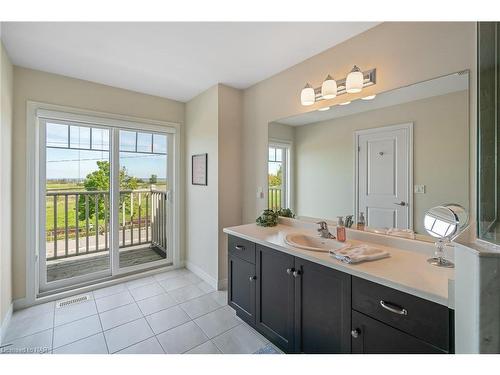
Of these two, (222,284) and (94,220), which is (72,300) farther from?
(222,284)

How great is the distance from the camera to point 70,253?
2961 mm

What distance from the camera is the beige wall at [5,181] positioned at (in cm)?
185

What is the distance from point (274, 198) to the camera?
2479mm

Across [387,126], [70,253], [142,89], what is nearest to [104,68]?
[142,89]

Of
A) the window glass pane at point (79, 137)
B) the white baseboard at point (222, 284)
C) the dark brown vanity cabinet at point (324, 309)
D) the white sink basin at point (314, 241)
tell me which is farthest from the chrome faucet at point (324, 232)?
the window glass pane at point (79, 137)

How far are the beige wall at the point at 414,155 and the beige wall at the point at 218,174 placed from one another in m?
0.83

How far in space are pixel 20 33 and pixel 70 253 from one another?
246 cm

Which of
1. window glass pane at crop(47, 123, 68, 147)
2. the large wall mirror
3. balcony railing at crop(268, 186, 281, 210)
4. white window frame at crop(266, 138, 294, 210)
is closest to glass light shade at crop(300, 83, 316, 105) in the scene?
the large wall mirror

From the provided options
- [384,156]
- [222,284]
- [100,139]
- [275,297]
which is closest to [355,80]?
[384,156]

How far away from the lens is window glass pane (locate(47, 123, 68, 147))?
8.13ft

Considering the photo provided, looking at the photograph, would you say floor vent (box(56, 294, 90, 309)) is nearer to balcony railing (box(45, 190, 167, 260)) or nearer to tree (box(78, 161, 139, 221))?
balcony railing (box(45, 190, 167, 260))

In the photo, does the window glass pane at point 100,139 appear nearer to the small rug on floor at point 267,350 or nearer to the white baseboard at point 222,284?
the white baseboard at point 222,284

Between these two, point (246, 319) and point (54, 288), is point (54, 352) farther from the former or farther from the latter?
point (246, 319)

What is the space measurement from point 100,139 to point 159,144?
701 mm
